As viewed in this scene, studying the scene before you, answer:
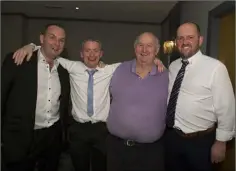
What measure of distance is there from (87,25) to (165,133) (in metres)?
3.54

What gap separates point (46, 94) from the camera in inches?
75.7

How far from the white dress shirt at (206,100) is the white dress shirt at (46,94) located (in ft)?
2.62

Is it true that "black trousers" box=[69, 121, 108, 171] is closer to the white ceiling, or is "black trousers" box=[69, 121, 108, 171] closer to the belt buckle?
the belt buckle

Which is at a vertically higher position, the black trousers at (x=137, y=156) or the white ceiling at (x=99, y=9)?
the white ceiling at (x=99, y=9)

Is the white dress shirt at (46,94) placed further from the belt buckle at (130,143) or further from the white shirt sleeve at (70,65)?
the belt buckle at (130,143)

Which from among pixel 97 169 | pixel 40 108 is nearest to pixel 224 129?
pixel 97 169

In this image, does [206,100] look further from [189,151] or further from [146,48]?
[146,48]

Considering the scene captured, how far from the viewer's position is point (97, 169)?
6.81 feet

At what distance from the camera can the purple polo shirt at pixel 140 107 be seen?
5.98 ft

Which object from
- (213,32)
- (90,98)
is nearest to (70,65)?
(90,98)

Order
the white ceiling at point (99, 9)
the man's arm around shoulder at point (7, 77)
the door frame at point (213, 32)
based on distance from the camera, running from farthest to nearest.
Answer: the white ceiling at point (99, 9)
the door frame at point (213, 32)
the man's arm around shoulder at point (7, 77)

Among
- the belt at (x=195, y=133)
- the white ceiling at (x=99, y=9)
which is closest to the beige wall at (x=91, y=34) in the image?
the white ceiling at (x=99, y=9)

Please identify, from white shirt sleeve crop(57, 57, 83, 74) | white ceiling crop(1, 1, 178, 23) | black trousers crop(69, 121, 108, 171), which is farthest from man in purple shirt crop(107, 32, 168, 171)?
white ceiling crop(1, 1, 178, 23)

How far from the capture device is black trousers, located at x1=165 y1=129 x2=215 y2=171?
1.79 meters
